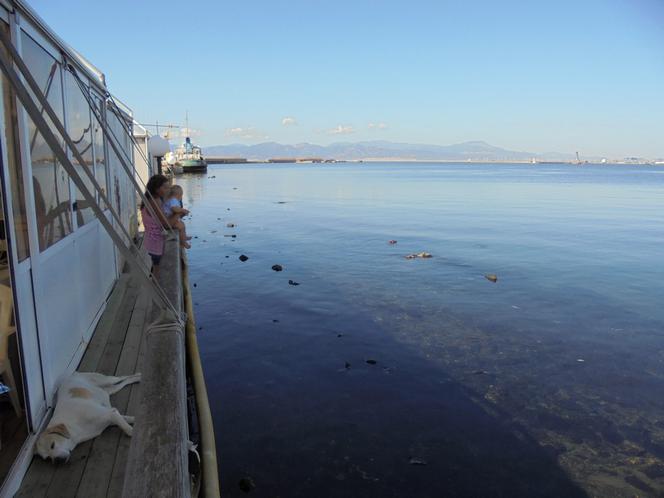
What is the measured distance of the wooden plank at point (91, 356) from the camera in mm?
3146

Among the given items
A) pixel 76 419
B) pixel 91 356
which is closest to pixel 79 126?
pixel 91 356

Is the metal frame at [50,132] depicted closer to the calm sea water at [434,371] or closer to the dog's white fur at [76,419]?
the dog's white fur at [76,419]

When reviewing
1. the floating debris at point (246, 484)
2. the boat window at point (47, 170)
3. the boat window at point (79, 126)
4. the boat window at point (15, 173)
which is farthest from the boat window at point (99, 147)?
the floating debris at point (246, 484)

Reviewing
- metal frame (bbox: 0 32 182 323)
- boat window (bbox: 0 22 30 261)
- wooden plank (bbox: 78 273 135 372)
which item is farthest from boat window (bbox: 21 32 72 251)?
metal frame (bbox: 0 32 182 323)

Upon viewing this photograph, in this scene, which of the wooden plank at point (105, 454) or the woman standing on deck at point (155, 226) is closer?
the wooden plank at point (105, 454)

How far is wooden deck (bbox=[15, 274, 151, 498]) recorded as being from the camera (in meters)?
3.15

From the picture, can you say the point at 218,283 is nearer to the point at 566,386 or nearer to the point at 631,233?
the point at 566,386

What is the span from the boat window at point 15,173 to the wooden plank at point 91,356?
142 cm

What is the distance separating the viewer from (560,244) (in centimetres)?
2047

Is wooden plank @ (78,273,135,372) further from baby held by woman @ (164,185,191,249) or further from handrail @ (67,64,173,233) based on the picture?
handrail @ (67,64,173,233)

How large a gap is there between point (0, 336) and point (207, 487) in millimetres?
1940

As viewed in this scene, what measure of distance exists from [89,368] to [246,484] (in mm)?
2028

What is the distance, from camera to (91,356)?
5.31 meters

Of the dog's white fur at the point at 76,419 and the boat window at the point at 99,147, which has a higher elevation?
the boat window at the point at 99,147
